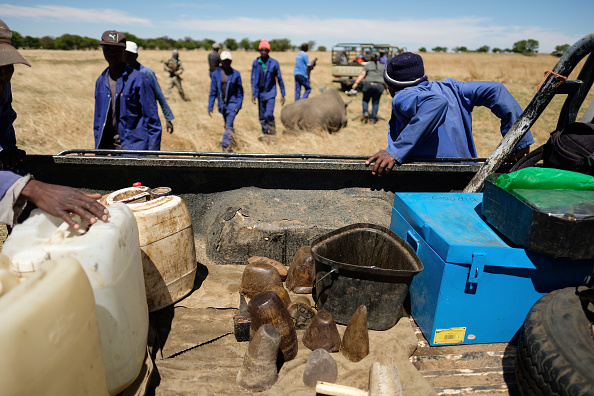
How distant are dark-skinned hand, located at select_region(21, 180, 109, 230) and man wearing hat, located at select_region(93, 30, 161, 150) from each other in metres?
2.92

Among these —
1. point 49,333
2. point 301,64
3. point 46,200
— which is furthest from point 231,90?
point 49,333

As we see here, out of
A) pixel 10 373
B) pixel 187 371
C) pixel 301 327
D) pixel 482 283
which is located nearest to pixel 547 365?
pixel 482 283

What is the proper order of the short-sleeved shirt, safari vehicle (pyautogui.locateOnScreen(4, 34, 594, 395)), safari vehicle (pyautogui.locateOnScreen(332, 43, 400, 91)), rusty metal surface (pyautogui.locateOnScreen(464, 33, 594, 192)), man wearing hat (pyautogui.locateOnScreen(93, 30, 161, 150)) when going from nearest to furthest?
safari vehicle (pyautogui.locateOnScreen(4, 34, 594, 395))
rusty metal surface (pyautogui.locateOnScreen(464, 33, 594, 192))
man wearing hat (pyautogui.locateOnScreen(93, 30, 161, 150))
the short-sleeved shirt
safari vehicle (pyautogui.locateOnScreen(332, 43, 400, 91))

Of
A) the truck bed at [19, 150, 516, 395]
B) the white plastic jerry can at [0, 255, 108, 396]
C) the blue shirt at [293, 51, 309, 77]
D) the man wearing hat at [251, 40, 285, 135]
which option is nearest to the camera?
the white plastic jerry can at [0, 255, 108, 396]

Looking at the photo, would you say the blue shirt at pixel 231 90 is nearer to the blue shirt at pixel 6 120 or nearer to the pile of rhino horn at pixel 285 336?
the blue shirt at pixel 6 120

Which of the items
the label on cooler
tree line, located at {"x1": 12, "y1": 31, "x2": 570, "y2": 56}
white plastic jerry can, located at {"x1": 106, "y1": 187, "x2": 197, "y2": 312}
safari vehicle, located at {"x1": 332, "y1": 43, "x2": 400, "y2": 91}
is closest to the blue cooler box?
the label on cooler

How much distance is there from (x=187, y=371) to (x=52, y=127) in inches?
328

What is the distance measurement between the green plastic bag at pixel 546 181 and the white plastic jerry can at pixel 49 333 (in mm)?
2407

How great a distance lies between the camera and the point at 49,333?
1476 millimetres

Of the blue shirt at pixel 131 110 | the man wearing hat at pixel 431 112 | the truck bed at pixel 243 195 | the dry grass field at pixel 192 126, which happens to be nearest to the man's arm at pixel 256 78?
the dry grass field at pixel 192 126

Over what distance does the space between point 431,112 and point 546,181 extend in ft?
3.59

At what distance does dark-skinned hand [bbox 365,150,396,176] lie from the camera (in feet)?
11.5

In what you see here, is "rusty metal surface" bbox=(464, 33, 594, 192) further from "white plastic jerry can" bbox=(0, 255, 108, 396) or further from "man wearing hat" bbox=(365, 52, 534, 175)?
"white plastic jerry can" bbox=(0, 255, 108, 396)

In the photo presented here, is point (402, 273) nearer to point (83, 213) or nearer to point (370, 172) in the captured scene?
point (370, 172)
